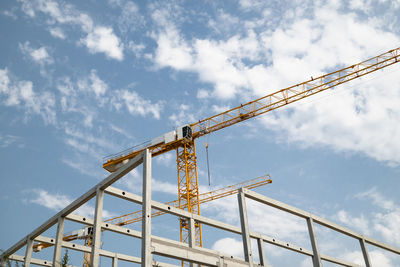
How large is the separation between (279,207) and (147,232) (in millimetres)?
8695

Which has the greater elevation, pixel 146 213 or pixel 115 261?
pixel 115 261

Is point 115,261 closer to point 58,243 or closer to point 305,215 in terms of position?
point 58,243

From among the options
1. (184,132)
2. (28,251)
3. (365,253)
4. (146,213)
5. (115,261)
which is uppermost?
(184,132)

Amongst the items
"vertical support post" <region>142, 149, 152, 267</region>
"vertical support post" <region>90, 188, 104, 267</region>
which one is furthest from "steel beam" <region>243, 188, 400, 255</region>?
"vertical support post" <region>90, 188, 104, 267</region>

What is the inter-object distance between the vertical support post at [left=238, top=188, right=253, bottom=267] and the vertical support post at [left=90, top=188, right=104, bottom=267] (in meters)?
6.10

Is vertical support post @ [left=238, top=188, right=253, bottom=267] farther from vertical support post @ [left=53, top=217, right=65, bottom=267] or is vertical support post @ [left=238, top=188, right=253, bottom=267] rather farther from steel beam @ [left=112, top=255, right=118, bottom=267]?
steel beam @ [left=112, top=255, right=118, bottom=267]

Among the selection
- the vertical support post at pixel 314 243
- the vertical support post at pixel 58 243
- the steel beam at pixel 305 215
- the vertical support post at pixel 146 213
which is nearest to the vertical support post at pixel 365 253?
the steel beam at pixel 305 215

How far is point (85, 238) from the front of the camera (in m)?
51.6

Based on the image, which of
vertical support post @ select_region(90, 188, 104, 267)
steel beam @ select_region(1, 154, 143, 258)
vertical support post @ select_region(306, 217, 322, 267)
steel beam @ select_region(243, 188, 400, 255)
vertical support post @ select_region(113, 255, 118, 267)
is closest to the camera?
vertical support post @ select_region(90, 188, 104, 267)

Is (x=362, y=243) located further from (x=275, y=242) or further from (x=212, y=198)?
(x=212, y=198)

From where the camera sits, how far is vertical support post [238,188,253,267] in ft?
54.1

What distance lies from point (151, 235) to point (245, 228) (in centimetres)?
468

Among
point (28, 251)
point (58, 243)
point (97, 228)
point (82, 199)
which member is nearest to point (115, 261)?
point (28, 251)

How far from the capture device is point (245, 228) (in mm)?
17422
